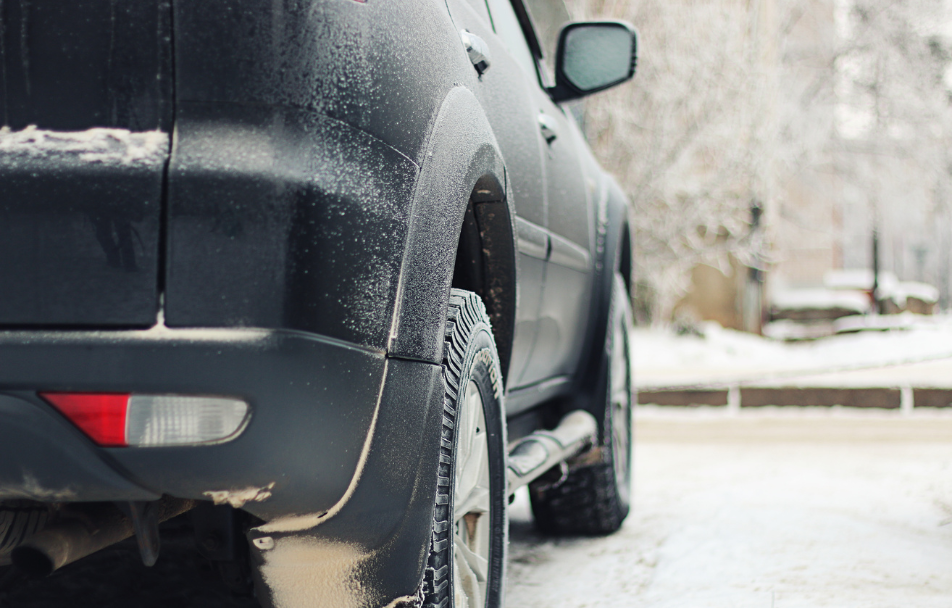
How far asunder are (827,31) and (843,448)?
13996 mm

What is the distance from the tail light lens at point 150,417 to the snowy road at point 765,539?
1.73 m

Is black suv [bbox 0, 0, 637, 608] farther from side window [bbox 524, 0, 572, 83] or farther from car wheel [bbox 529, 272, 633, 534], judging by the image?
side window [bbox 524, 0, 572, 83]

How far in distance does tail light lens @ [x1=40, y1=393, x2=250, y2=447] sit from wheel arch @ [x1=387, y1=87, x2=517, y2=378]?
281 millimetres

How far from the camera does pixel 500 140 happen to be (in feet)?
6.66

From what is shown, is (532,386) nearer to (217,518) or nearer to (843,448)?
(217,518)

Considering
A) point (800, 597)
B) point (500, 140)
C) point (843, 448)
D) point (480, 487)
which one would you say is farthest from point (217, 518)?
point (843, 448)

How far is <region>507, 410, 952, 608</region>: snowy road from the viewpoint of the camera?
268 cm

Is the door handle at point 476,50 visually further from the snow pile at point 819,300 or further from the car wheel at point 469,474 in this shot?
the snow pile at point 819,300

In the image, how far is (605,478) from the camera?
335cm

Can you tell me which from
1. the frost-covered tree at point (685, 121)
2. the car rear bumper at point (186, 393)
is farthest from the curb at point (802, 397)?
the car rear bumper at point (186, 393)

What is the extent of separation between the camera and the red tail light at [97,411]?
3.74 feet

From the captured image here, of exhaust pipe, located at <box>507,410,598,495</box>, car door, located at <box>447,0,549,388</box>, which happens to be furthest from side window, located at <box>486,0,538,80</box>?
exhaust pipe, located at <box>507,410,598,495</box>

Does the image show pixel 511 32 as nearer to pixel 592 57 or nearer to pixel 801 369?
pixel 592 57

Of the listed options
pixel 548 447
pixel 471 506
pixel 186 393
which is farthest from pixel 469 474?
pixel 186 393
